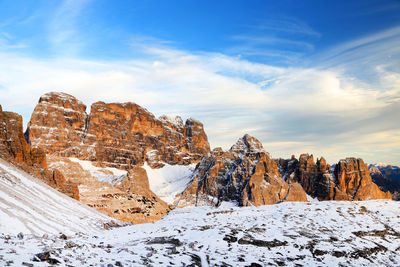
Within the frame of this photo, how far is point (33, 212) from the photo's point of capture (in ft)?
56.1

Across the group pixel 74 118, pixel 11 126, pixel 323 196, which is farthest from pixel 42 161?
pixel 74 118

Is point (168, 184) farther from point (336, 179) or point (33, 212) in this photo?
point (33, 212)

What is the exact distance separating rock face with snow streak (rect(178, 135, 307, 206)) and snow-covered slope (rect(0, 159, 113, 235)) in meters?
103

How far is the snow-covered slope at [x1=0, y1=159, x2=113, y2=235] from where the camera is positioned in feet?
47.2

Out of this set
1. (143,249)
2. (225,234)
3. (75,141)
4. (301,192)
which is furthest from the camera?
(75,141)

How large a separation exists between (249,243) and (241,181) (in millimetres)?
120072

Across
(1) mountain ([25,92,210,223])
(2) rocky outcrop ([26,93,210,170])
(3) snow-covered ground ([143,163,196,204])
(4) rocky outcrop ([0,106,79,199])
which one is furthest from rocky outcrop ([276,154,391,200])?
(4) rocky outcrop ([0,106,79,199])

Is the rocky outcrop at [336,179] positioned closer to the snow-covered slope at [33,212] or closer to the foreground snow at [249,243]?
the foreground snow at [249,243]

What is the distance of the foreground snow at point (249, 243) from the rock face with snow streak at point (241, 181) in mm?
101345

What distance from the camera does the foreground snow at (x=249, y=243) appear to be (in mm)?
10492

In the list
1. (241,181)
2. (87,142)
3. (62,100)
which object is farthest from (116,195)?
(62,100)

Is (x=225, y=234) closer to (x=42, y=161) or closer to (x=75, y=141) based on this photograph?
(x=42, y=161)

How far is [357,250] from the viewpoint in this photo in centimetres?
1482

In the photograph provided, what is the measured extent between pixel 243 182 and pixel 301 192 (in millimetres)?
26329
